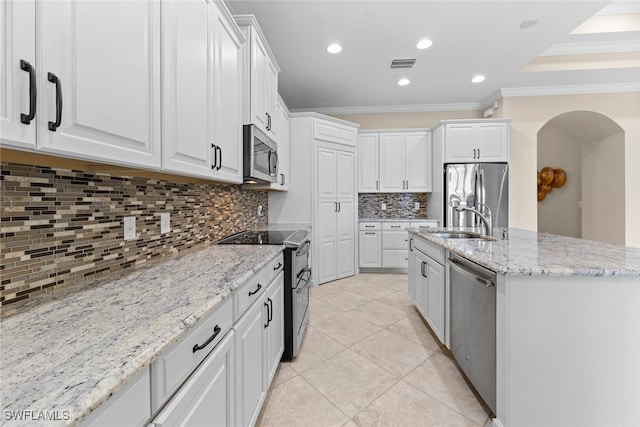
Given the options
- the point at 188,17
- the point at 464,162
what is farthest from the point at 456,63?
the point at 188,17

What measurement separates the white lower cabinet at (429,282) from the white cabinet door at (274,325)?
47.4 inches

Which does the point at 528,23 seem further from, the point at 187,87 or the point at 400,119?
the point at 187,87

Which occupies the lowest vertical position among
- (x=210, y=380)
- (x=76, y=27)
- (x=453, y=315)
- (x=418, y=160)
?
(x=453, y=315)

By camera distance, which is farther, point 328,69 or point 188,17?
point 328,69

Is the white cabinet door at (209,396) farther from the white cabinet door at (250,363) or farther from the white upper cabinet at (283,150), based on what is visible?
the white upper cabinet at (283,150)

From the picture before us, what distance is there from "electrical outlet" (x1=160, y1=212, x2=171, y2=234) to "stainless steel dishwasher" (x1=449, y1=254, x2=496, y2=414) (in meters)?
1.80

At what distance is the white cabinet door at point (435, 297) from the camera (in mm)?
2094

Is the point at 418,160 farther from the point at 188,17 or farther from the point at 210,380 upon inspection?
the point at 210,380

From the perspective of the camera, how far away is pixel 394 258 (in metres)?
4.46

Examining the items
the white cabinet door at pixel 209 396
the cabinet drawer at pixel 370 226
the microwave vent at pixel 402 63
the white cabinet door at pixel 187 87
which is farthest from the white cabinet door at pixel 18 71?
the cabinet drawer at pixel 370 226

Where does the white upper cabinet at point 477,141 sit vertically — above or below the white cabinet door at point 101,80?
above

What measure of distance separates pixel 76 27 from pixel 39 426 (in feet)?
3.04

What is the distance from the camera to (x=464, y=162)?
4199 mm

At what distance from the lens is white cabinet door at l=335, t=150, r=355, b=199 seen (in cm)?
411
